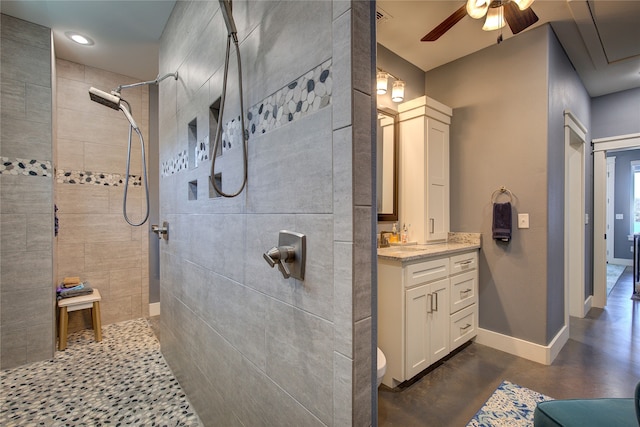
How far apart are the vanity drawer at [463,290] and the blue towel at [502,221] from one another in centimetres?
40

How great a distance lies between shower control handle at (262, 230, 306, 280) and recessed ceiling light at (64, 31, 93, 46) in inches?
113

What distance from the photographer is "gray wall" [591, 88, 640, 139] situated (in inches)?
132

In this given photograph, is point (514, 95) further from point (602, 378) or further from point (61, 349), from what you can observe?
point (61, 349)

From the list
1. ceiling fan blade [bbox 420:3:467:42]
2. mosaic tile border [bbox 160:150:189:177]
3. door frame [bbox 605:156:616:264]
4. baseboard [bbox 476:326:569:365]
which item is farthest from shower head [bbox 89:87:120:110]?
door frame [bbox 605:156:616:264]

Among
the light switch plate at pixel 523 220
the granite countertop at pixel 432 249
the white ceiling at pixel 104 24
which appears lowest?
the granite countertop at pixel 432 249

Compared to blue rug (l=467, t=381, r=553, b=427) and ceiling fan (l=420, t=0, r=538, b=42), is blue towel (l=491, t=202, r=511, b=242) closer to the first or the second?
blue rug (l=467, t=381, r=553, b=427)

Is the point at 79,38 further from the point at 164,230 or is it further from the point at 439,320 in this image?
the point at 439,320

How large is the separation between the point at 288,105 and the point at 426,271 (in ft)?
5.17

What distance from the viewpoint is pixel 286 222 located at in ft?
3.08

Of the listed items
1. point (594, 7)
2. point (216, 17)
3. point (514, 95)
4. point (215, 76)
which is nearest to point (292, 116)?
point (215, 76)

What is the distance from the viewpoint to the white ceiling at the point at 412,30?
6.73 feet

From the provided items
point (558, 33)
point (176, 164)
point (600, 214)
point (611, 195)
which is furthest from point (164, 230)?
point (611, 195)

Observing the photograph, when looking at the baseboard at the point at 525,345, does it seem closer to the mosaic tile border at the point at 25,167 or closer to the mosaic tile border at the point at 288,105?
the mosaic tile border at the point at 288,105

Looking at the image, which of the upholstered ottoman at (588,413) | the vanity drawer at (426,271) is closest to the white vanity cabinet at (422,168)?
the vanity drawer at (426,271)
